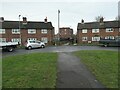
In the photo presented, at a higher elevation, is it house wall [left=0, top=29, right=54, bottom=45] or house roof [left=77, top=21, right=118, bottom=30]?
house roof [left=77, top=21, right=118, bottom=30]

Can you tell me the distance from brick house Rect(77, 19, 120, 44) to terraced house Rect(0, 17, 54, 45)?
9.62m

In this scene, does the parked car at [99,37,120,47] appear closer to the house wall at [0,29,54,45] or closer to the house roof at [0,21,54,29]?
the house wall at [0,29,54,45]

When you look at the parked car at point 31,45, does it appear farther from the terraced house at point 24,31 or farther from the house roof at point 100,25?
the house roof at point 100,25

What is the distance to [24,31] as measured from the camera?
53.1m

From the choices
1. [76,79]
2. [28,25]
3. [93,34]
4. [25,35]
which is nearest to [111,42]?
[93,34]

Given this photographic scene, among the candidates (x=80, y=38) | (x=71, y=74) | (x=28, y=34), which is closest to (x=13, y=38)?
(x=28, y=34)

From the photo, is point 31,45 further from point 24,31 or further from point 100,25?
point 100,25

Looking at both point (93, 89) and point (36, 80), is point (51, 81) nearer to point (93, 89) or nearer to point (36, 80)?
point (36, 80)

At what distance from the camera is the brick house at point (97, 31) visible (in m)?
56.1

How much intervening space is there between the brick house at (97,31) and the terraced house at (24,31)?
9616 millimetres

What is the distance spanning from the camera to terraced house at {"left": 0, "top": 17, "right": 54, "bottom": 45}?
173 feet

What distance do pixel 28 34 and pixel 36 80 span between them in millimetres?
43771

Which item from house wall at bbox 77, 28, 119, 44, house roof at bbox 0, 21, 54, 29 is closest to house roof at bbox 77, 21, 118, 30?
house wall at bbox 77, 28, 119, 44

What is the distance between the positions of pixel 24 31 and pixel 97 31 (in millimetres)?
19442
